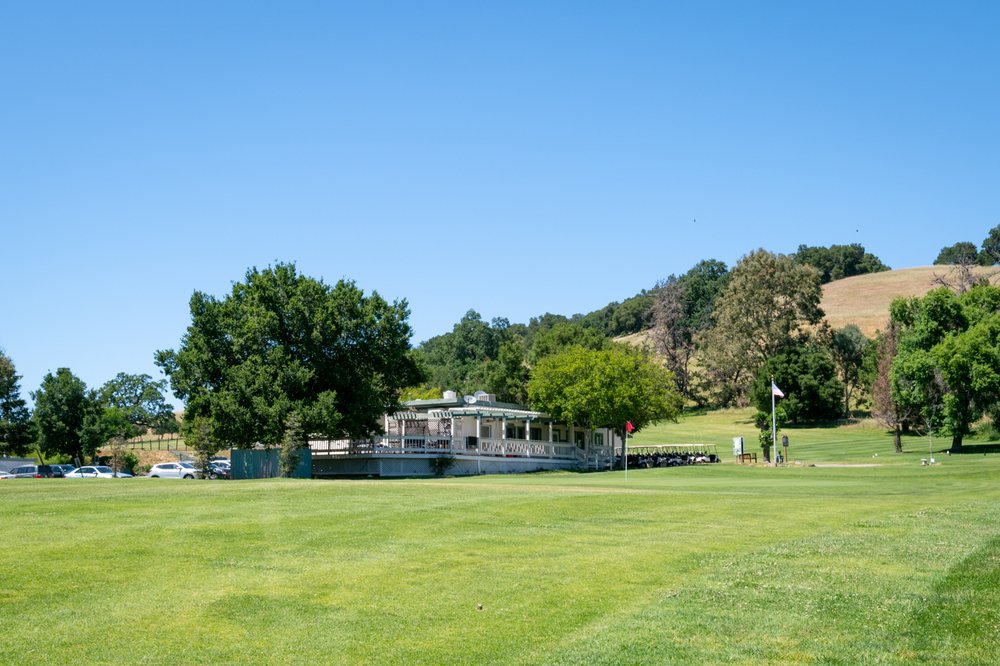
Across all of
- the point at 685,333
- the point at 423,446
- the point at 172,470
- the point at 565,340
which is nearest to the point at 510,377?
the point at 565,340

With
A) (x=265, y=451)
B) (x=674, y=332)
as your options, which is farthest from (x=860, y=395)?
(x=265, y=451)

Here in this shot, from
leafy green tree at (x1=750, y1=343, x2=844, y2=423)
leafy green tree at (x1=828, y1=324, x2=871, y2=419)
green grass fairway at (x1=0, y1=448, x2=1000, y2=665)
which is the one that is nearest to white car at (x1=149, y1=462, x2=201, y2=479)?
green grass fairway at (x1=0, y1=448, x2=1000, y2=665)

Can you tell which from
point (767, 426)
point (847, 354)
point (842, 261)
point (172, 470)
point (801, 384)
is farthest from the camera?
point (842, 261)

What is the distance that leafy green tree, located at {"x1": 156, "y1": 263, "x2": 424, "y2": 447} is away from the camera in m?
49.4

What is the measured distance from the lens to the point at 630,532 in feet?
57.3

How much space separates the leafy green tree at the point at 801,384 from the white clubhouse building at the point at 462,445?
31464mm

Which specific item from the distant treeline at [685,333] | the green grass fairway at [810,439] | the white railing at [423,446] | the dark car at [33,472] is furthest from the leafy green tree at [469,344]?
the dark car at [33,472]

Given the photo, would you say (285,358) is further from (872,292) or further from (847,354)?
(872,292)

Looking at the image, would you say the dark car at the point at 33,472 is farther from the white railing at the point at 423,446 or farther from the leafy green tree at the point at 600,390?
the leafy green tree at the point at 600,390

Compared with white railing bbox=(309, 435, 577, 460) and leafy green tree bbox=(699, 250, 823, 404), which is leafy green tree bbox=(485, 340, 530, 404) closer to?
white railing bbox=(309, 435, 577, 460)

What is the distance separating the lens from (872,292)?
15825cm

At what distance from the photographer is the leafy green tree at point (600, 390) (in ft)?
221

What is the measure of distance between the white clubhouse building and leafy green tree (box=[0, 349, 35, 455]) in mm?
36435

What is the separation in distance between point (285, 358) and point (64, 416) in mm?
36181
